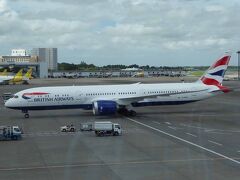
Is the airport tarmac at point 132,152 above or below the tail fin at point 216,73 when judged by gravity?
below

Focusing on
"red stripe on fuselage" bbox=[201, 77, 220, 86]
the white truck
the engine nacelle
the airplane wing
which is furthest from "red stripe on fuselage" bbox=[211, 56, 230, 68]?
the airplane wing

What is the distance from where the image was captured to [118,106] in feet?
148

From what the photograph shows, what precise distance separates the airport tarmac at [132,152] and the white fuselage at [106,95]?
3766mm

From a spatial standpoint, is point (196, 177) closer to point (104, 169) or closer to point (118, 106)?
point (104, 169)

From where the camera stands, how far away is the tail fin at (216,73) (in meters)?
48.9

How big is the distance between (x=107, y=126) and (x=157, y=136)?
369 cm

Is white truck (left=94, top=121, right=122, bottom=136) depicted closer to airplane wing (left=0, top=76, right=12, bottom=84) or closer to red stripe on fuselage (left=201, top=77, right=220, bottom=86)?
red stripe on fuselage (left=201, top=77, right=220, bottom=86)

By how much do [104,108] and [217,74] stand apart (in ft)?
49.0

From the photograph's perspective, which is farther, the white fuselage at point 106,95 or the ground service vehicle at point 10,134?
the white fuselage at point 106,95

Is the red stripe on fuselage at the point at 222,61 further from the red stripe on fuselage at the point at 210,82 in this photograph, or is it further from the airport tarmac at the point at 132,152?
the airport tarmac at the point at 132,152

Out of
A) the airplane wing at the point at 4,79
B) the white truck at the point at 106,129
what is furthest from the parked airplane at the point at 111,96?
the airplane wing at the point at 4,79

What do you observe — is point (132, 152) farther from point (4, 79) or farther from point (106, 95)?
point (4, 79)

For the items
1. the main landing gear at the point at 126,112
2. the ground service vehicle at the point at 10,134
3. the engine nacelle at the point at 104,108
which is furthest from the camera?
the main landing gear at the point at 126,112

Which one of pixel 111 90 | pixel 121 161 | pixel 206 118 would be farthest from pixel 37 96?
pixel 121 161
